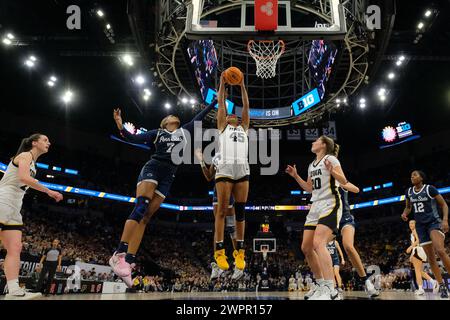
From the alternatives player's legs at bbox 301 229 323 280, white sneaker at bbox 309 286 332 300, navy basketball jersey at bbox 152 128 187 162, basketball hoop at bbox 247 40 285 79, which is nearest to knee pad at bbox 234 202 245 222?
player's legs at bbox 301 229 323 280

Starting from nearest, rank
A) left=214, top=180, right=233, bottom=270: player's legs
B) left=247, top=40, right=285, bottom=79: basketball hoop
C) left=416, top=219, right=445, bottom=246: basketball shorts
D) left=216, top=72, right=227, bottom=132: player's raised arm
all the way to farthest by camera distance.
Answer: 1. left=214, top=180, right=233, bottom=270: player's legs
2. left=216, top=72, right=227, bottom=132: player's raised arm
3. left=416, top=219, right=445, bottom=246: basketball shorts
4. left=247, top=40, right=285, bottom=79: basketball hoop

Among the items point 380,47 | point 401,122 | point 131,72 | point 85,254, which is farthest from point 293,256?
point 380,47

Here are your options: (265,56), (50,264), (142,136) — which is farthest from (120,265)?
(265,56)

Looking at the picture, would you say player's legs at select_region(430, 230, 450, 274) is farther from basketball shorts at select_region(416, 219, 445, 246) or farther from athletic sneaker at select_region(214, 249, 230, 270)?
athletic sneaker at select_region(214, 249, 230, 270)

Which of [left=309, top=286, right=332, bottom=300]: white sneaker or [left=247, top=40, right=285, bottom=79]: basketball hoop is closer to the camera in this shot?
[left=309, top=286, right=332, bottom=300]: white sneaker

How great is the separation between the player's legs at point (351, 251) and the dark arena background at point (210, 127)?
0.38ft

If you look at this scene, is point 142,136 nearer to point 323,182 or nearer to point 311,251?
point 323,182

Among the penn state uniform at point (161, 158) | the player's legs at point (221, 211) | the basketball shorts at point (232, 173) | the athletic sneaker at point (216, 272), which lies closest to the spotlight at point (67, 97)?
the penn state uniform at point (161, 158)

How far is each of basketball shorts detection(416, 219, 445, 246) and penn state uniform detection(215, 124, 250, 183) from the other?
3.76m

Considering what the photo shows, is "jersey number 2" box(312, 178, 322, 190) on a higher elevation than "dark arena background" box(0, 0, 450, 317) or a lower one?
lower

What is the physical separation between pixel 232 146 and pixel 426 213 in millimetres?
4049

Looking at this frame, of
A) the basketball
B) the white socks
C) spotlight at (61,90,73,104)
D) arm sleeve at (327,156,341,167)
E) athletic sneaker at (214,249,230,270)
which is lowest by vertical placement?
the white socks

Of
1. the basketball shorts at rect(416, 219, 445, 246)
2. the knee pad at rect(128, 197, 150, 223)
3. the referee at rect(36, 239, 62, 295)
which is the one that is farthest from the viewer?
the referee at rect(36, 239, 62, 295)

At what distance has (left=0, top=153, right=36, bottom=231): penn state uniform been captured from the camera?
4801mm
